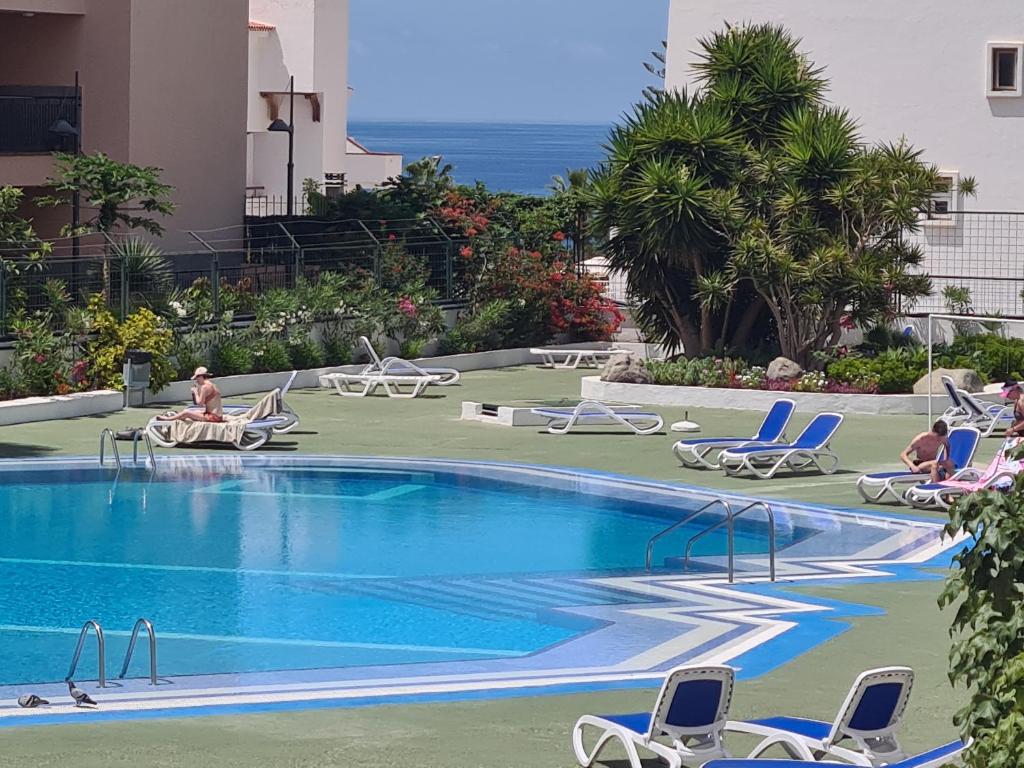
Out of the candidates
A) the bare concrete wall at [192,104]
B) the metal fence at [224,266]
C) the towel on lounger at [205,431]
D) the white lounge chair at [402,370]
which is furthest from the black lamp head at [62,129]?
the towel on lounger at [205,431]

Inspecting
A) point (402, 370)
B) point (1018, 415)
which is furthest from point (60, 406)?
point (1018, 415)

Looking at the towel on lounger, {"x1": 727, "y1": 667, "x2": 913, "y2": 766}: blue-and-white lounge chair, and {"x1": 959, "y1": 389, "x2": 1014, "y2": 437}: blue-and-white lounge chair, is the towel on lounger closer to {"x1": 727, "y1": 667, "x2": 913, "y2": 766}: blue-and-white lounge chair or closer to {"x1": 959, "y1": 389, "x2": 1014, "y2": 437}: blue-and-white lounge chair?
{"x1": 959, "y1": 389, "x2": 1014, "y2": 437}: blue-and-white lounge chair

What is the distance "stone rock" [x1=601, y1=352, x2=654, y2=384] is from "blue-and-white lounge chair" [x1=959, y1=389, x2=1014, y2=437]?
5.83 metres

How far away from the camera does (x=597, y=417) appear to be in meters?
26.8

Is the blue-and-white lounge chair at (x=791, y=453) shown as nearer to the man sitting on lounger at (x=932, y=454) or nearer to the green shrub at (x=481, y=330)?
the man sitting on lounger at (x=932, y=454)

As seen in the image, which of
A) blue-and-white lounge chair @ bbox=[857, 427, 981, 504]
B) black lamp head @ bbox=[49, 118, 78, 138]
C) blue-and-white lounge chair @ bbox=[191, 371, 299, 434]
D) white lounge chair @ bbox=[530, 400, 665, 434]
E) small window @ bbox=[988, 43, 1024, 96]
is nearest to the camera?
blue-and-white lounge chair @ bbox=[857, 427, 981, 504]

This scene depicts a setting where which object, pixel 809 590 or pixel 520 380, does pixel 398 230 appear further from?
pixel 809 590

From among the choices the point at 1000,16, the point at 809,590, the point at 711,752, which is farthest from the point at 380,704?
the point at 1000,16

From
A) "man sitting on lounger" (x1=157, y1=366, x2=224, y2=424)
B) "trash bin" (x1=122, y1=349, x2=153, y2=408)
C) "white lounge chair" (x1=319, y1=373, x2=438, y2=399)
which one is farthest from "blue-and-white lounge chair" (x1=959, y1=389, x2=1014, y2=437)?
"trash bin" (x1=122, y1=349, x2=153, y2=408)

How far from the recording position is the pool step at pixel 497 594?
53.9ft

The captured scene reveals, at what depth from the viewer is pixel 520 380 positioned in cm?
3250

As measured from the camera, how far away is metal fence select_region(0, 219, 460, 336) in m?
28.5

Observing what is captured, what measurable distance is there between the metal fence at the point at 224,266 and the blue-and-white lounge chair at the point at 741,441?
10087 millimetres

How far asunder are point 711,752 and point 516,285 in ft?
81.4
